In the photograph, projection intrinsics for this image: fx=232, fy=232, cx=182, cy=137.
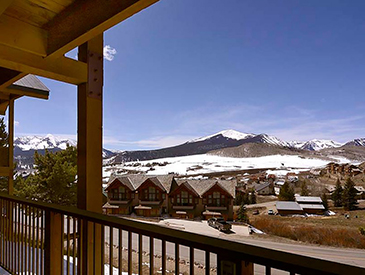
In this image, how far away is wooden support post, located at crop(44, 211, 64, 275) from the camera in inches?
70.7

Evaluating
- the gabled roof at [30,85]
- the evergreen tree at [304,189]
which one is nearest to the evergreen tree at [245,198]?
the evergreen tree at [304,189]

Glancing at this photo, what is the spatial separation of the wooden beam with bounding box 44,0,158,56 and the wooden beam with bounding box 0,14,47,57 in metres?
0.06

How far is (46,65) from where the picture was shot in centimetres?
195

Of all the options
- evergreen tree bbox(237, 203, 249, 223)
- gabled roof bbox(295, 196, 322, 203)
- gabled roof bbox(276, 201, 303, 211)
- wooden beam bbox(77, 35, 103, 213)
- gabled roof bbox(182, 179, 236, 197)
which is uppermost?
wooden beam bbox(77, 35, 103, 213)

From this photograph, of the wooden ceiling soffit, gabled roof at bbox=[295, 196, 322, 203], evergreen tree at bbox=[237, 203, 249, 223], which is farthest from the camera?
gabled roof at bbox=[295, 196, 322, 203]

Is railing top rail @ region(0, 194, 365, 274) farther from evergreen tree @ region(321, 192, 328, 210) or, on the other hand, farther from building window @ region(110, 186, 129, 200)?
evergreen tree @ region(321, 192, 328, 210)

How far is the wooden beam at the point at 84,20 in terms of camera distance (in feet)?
4.58

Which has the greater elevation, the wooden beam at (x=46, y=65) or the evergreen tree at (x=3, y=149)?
the wooden beam at (x=46, y=65)

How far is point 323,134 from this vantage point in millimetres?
44875

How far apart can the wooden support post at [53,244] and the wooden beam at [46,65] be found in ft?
3.70

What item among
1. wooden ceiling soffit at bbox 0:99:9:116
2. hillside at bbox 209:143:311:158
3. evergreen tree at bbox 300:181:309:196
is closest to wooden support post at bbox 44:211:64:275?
wooden ceiling soffit at bbox 0:99:9:116

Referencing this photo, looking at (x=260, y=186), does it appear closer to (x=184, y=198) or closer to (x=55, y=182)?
(x=184, y=198)

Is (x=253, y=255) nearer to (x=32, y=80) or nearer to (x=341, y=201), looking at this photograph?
(x=32, y=80)

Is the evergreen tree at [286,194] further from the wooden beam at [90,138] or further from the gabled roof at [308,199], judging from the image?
the wooden beam at [90,138]
